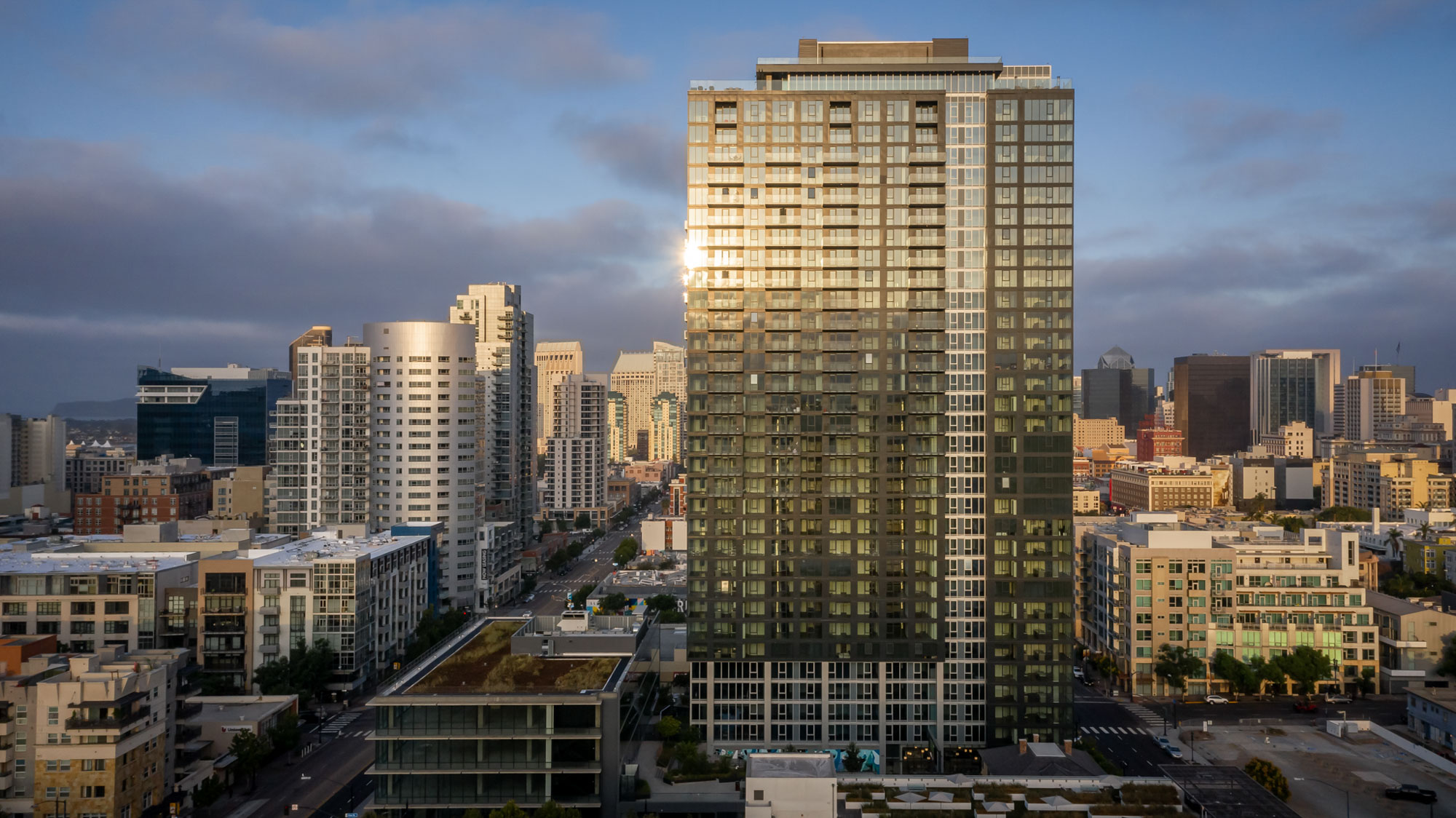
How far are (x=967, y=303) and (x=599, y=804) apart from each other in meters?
52.4

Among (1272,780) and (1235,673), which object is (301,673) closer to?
(1272,780)

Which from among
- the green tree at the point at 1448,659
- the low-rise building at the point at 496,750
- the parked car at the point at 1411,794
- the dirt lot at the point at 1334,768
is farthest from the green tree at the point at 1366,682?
the low-rise building at the point at 496,750

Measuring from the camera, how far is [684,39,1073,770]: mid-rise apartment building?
83.7 m

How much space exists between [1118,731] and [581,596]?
89.9 m

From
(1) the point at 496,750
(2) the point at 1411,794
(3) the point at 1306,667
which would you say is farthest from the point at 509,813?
(3) the point at 1306,667

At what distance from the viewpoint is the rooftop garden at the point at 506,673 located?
2581 inches

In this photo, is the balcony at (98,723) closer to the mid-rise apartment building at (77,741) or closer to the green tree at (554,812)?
the mid-rise apartment building at (77,741)

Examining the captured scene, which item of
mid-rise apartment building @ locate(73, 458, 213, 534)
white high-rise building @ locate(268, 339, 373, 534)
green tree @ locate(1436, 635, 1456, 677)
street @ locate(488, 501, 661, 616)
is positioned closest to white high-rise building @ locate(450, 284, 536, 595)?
street @ locate(488, 501, 661, 616)

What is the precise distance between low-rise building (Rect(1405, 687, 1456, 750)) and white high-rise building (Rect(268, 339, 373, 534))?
419 ft

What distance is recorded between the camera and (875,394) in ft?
282

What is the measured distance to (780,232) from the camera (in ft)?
282

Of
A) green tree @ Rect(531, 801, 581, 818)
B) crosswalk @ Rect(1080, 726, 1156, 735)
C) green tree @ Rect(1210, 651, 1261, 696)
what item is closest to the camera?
green tree @ Rect(531, 801, 581, 818)

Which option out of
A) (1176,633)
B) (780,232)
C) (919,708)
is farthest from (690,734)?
(1176,633)

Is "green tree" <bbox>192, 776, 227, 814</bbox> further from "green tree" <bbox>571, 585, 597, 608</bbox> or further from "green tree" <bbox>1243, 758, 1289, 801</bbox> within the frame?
"green tree" <bbox>571, 585, 597, 608</bbox>
